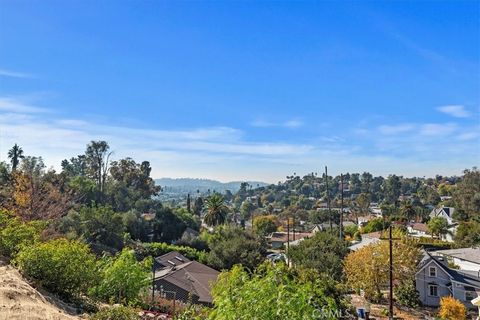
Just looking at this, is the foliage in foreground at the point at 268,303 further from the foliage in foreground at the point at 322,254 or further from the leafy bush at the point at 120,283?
the foliage in foreground at the point at 322,254

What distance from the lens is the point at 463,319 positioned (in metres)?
20.8

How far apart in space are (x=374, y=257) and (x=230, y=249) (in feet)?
34.7

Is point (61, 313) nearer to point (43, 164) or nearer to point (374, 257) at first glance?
point (374, 257)

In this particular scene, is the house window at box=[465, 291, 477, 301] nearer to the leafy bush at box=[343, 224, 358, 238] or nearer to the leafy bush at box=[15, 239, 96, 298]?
the leafy bush at box=[15, 239, 96, 298]

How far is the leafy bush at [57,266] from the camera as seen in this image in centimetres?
937

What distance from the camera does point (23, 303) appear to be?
7.64 m

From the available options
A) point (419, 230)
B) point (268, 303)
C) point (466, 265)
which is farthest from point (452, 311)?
point (419, 230)

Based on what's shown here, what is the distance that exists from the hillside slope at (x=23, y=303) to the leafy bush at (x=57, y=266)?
498 mm

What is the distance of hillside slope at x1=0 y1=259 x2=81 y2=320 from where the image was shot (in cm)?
718

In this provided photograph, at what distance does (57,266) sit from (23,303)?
75.8 inches

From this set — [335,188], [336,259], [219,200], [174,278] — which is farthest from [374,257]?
[335,188]

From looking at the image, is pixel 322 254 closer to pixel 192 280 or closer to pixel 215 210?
pixel 192 280

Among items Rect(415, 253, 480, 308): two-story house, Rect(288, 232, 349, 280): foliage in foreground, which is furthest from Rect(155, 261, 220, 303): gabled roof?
Rect(415, 253, 480, 308): two-story house

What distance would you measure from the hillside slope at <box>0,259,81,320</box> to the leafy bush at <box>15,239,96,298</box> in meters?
0.50
